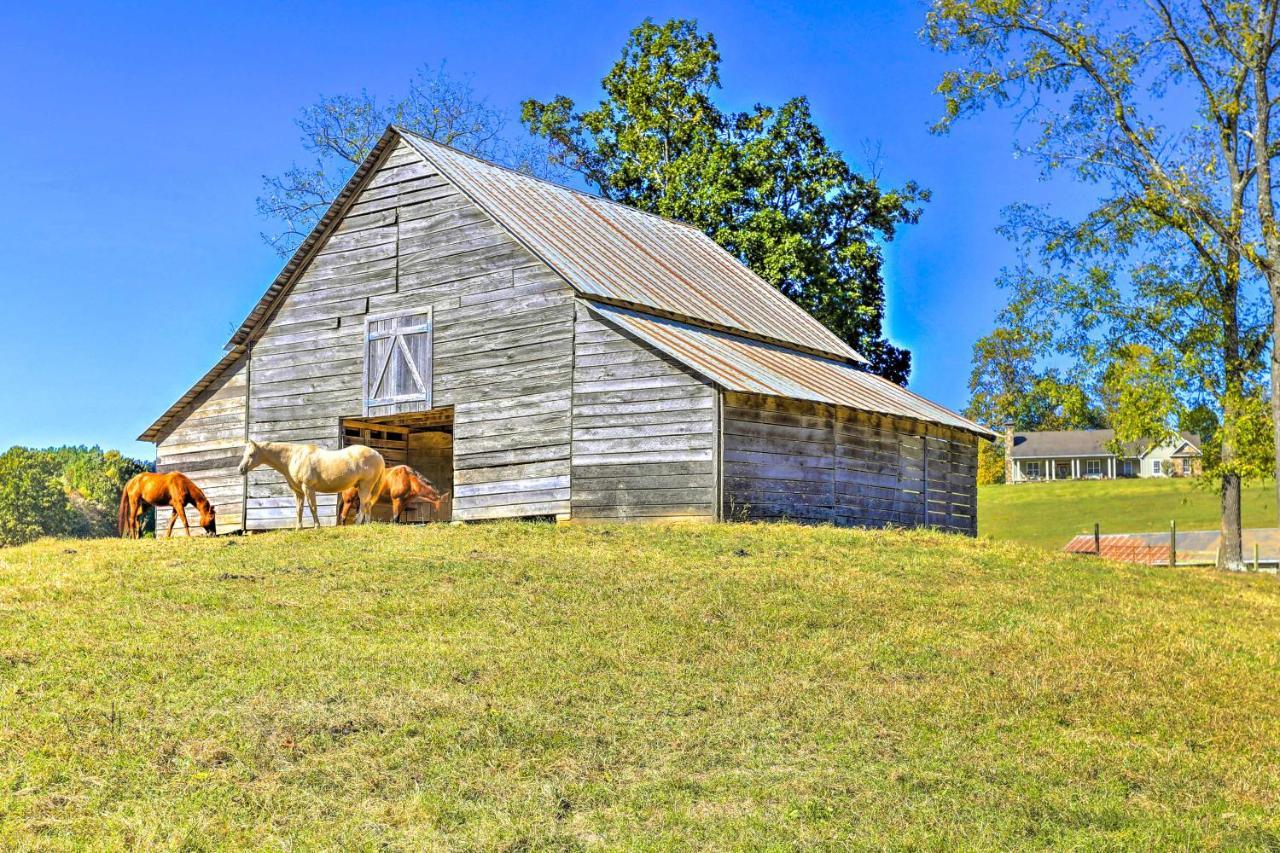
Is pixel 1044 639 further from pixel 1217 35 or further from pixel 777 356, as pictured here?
pixel 1217 35

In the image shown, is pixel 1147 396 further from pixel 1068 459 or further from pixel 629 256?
pixel 1068 459

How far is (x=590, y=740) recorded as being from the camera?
11695 mm

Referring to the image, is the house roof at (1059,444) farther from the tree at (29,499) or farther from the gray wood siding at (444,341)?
the gray wood siding at (444,341)

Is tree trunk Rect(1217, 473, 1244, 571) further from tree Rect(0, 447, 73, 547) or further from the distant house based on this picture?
the distant house

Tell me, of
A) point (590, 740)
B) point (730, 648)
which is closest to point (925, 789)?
point (590, 740)

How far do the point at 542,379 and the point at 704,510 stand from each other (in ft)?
15.3

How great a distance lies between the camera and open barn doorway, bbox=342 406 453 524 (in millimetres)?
30734

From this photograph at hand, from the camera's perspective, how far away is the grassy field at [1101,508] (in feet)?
241

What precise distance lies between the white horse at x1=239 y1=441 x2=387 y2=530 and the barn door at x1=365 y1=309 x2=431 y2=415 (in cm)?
319

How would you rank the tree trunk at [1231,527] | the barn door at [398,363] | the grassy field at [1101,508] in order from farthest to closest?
the grassy field at [1101,508]
the tree trunk at [1231,527]
the barn door at [398,363]

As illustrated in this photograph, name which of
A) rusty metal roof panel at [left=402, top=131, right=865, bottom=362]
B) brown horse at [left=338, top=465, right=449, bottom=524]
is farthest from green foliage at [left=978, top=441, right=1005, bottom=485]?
brown horse at [left=338, top=465, right=449, bottom=524]

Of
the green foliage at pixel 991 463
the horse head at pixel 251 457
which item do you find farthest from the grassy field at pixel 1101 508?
the horse head at pixel 251 457

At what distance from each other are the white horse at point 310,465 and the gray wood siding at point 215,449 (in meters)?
6.07

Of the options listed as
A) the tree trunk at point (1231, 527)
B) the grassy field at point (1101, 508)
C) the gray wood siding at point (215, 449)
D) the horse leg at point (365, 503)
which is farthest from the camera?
the grassy field at point (1101, 508)
